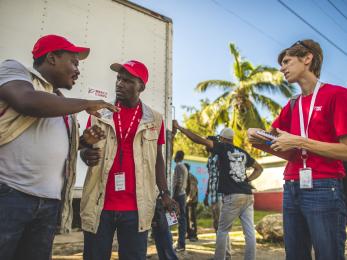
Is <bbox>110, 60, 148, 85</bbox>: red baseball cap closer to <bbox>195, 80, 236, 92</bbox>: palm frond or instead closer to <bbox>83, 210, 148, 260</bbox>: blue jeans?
<bbox>83, 210, 148, 260</bbox>: blue jeans

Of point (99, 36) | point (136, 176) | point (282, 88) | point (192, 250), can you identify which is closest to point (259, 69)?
point (282, 88)

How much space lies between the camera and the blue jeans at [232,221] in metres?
4.20

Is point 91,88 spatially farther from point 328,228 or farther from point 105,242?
point 328,228

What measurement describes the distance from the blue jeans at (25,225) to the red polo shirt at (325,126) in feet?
5.15

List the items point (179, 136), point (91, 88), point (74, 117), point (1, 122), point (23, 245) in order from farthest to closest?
point (179, 136) → point (91, 88) → point (74, 117) → point (23, 245) → point (1, 122)

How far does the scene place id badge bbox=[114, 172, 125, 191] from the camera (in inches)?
90.1

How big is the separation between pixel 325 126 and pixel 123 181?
1445 mm

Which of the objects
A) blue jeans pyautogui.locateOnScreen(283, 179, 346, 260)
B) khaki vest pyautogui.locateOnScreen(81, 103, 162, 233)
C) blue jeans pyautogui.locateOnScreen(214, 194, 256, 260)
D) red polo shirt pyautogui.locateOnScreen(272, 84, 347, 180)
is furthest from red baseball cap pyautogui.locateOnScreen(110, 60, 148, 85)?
blue jeans pyautogui.locateOnScreen(214, 194, 256, 260)

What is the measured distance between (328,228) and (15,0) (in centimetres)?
346

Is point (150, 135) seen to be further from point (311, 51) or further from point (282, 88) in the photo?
point (282, 88)

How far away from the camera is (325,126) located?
2.01m

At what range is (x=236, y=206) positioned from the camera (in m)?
4.31

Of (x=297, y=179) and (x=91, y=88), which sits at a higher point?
(x=91, y=88)

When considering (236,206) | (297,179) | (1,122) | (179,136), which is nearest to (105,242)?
(1,122)
